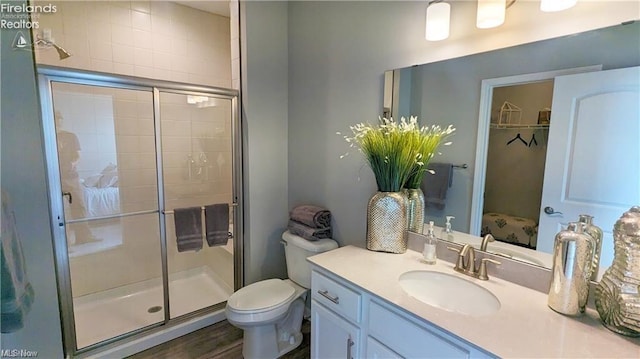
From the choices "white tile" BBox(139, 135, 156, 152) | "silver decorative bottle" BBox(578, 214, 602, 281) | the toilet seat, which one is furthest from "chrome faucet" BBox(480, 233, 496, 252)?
"white tile" BBox(139, 135, 156, 152)

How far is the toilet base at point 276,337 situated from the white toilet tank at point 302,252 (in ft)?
0.49

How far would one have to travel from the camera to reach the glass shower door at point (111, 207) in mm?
2121

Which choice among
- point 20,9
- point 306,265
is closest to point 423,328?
point 306,265

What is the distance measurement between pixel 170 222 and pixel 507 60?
8.05 feet

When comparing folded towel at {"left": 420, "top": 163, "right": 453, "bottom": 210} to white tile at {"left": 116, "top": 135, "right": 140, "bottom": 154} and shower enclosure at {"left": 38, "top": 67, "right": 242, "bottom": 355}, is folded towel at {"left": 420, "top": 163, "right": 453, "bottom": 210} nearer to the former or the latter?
shower enclosure at {"left": 38, "top": 67, "right": 242, "bottom": 355}

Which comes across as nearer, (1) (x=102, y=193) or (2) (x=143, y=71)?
(1) (x=102, y=193)

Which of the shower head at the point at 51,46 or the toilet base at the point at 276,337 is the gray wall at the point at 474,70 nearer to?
the toilet base at the point at 276,337

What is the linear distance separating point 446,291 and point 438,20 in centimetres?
126

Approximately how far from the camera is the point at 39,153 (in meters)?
1.45

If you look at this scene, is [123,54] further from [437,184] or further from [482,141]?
[482,141]

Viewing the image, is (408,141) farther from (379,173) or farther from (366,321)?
(366,321)

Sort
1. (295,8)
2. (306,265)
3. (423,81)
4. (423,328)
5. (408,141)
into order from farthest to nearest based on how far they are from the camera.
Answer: (295,8) < (306,265) < (423,81) < (408,141) < (423,328)

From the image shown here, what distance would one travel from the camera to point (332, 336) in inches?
54.9

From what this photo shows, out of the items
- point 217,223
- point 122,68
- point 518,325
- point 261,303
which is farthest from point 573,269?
point 122,68
